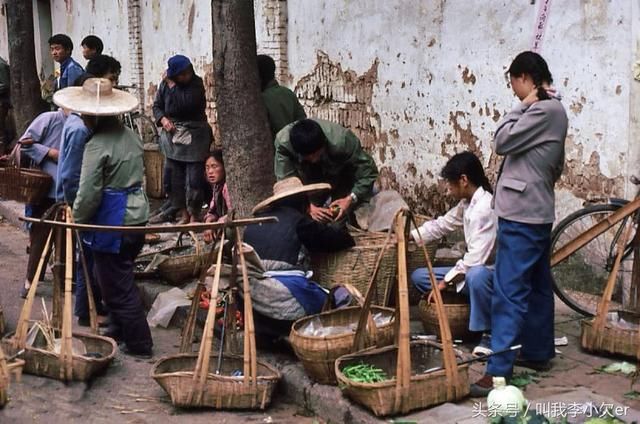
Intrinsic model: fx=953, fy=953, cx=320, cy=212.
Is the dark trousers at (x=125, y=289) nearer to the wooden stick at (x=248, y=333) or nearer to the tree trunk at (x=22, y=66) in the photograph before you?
the wooden stick at (x=248, y=333)

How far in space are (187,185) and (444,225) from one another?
13.4 ft

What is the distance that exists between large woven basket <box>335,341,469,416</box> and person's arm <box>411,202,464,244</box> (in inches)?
39.0

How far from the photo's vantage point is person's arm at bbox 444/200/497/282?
18.5 feet

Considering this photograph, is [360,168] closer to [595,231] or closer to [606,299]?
[595,231]

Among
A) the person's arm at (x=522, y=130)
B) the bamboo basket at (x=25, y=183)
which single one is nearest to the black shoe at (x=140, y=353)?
the bamboo basket at (x=25, y=183)

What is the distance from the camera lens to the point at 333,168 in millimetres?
6770

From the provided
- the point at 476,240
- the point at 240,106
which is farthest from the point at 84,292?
the point at 476,240

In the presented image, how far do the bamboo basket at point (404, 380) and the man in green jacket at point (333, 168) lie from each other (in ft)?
5.07

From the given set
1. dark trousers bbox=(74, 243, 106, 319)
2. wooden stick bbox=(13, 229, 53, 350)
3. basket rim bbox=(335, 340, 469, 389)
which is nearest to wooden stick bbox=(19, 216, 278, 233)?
wooden stick bbox=(13, 229, 53, 350)

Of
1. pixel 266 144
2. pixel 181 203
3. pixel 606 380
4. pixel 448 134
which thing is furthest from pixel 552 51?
pixel 181 203

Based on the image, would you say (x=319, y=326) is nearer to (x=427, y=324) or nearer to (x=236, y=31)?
(x=427, y=324)

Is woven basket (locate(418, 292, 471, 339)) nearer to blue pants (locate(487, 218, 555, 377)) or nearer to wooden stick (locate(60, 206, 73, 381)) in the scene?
blue pants (locate(487, 218, 555, 377))

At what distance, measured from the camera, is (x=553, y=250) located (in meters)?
6.82

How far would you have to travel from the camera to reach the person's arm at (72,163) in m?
6.20
